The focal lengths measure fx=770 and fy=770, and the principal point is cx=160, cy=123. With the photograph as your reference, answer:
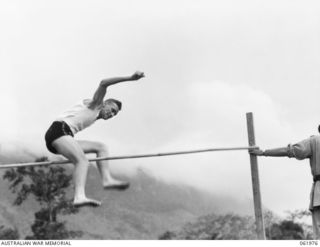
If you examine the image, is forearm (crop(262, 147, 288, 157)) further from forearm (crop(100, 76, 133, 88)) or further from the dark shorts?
the dark shorts

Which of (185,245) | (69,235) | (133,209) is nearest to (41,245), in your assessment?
(185,245)

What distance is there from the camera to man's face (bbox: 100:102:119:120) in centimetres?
792

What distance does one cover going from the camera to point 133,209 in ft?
486

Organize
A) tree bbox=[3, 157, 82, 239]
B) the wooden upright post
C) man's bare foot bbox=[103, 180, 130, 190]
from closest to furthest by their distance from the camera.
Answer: man's bare foot bbox=[103, 180, 130, 190] < the wooden upright post < tree bbox=[3, 157, 82, 239]

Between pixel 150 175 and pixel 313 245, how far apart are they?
14862cm

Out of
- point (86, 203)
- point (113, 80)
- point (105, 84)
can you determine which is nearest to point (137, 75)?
point (113, 80)

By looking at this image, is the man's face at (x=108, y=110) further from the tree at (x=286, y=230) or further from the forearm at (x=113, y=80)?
the tree at (x=286, y=230)

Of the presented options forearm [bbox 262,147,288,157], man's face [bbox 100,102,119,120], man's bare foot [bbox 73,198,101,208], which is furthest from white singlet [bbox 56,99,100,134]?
forearm [bbox 262,147,288,157]

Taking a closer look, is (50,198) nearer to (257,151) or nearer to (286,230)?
(286,230)

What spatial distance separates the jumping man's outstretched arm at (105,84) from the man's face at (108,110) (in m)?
0.09

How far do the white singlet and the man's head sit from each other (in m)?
0.06

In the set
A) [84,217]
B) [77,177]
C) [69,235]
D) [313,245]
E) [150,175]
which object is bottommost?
[313,245]

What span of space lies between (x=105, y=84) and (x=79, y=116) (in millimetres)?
498

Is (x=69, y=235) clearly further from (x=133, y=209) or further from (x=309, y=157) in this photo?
(x=133, y=209)
